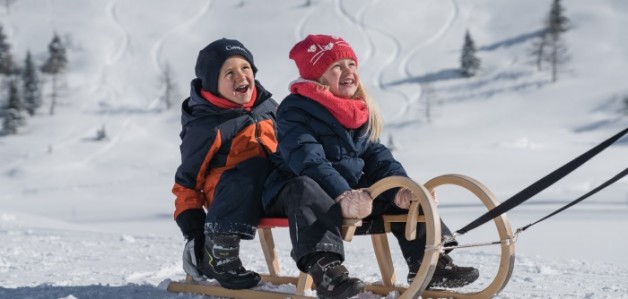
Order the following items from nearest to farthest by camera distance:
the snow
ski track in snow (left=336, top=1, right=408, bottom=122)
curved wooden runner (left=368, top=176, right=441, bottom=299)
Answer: curved wooden runner (left=368, top=176, right=441, bottom=299) → the snow → ski track in snow (left=336, top=1, right=408, bottom=122)

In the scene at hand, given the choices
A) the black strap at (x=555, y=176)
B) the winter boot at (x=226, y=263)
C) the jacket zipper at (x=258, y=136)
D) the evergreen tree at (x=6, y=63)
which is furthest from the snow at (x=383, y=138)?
the evergreen tree at (x=6, y=63)

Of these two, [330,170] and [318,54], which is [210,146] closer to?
[318,54]

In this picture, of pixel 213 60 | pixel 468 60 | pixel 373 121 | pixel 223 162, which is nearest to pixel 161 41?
pixel 468 60

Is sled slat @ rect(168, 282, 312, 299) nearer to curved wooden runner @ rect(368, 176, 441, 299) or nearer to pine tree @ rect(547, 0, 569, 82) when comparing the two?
curved wooden runner @ rect(368, 176, 441, 299)

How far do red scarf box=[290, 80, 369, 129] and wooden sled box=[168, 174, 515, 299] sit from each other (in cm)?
40

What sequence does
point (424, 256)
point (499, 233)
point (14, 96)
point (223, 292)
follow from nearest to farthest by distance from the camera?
point (424, 256), point (499, 233), point (223, 292), point (14, 96)

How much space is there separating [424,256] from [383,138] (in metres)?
29.4

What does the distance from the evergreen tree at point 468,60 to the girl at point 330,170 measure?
1439 inches

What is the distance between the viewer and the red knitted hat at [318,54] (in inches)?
142

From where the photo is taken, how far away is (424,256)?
2.86 metres

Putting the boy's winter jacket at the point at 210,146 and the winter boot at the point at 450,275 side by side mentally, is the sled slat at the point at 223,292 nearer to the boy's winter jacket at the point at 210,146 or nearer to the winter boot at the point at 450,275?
the boy's winter jacket at the point at 210,146

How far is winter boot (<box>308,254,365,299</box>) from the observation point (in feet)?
9.88

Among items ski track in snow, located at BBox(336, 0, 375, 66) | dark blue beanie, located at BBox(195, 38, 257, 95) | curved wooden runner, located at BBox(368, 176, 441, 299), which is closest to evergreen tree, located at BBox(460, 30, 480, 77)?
ski track in snow, located at BBox(336, 0, 375, 66)

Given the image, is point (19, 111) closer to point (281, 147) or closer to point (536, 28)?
point (536, 28)
